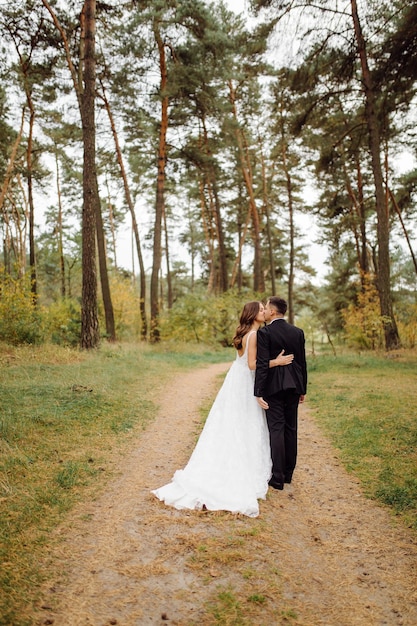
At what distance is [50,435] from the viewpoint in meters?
5.54

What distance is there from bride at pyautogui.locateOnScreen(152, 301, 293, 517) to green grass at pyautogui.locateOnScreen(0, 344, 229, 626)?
1146mm

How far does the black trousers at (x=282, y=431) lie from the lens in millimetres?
4539

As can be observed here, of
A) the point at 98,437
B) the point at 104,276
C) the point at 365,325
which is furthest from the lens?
the point at 365,325

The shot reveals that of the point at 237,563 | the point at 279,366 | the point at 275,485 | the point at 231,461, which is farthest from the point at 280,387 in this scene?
the point at 237,563

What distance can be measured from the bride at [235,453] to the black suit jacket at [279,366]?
0.10 metres

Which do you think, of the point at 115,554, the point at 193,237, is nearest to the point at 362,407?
the point at 115,554


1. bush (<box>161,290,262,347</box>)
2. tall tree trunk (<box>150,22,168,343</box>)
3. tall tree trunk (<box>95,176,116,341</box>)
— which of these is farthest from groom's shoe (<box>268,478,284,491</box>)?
bush (<box>161,290,262,347</box>)

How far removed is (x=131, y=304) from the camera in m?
18.8

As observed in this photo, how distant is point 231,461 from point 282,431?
0.71 meters

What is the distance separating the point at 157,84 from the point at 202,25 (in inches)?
107

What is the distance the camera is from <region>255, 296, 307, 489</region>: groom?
14.9ft

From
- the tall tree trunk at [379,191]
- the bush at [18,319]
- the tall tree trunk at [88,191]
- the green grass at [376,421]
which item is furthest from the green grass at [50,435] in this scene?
the tall tree trunk at [379,191]

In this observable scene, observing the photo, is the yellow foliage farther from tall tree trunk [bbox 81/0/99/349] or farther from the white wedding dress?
the white wedding dress

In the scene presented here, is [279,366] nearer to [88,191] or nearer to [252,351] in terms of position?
[252,351]
